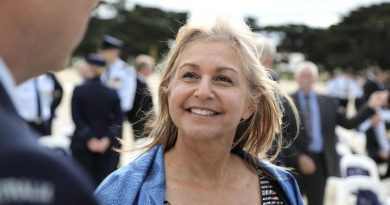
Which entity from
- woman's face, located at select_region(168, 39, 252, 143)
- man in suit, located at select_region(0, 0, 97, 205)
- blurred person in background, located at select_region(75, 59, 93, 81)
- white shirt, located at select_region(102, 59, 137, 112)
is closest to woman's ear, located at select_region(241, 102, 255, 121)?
woman's face, located at select_region(168, 39, 252, 143)

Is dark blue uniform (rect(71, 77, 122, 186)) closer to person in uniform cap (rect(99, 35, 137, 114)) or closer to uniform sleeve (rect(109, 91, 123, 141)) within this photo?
uniform sleeve (rect(109, 91, 123, 141))

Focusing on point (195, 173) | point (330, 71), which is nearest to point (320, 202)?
point (195, 173)

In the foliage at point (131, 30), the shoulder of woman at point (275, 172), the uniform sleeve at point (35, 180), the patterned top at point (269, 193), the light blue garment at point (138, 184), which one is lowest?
the patterned top at point (269, 193)

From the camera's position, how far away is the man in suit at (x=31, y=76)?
674 millimetres

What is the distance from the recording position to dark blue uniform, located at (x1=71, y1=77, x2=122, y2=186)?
691cm

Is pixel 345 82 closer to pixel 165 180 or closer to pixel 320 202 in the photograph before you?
pixel 320 202

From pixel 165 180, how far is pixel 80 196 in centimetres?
134

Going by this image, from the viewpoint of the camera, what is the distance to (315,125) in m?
6.23

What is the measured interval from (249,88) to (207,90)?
0.22 meters

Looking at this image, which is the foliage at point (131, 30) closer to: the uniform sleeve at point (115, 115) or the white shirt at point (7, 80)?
the uniform sleeve at point (115, 115)

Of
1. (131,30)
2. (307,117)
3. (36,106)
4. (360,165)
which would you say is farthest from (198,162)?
(131,30)

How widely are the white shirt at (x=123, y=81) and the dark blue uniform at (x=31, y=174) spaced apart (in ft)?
25.9

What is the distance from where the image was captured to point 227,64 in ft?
7.04

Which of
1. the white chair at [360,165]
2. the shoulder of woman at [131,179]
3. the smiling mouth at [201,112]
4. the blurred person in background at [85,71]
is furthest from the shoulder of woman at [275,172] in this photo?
the blurred person in background at [85,71]
